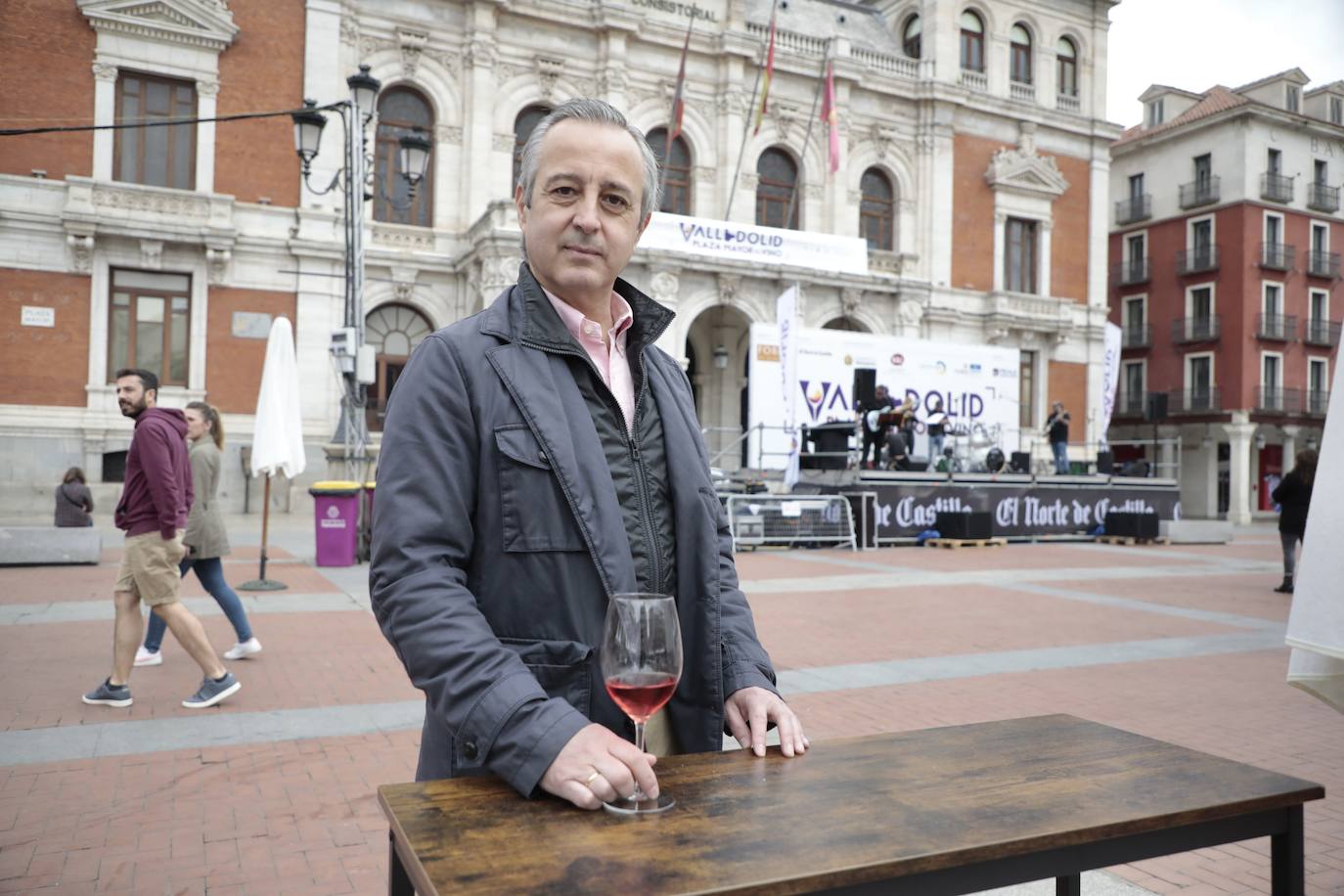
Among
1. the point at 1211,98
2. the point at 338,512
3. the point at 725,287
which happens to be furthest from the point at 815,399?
the point at 1211,98

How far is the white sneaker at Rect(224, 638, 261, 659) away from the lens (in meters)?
6.59

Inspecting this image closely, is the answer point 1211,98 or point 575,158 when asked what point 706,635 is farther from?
point 1211,98

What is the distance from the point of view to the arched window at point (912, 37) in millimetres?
30961

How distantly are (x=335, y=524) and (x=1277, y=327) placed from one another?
125 ft

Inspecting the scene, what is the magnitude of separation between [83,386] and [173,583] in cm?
1811

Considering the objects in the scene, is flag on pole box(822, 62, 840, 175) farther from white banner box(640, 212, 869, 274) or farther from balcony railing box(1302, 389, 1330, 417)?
balcony railing box(1302, 389, 1330, 417)

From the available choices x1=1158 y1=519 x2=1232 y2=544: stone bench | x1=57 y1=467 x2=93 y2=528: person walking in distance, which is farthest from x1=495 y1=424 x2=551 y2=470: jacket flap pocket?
x1=1158 y1=519 x2=1232 y2=544: stone bench

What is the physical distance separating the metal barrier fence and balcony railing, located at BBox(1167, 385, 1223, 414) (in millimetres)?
25997

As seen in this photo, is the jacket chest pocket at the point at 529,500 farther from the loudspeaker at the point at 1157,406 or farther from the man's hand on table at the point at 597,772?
the loudspeaker at the point at 1157,406

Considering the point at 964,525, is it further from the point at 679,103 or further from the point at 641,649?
the point at 641,649

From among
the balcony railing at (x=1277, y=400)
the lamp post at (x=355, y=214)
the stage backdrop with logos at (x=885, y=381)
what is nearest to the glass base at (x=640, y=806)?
the lamp post at (x=355, y=214)

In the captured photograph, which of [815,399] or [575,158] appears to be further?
[815,399]

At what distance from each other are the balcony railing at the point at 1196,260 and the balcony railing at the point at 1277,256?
1.69 m

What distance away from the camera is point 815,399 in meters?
20.8
